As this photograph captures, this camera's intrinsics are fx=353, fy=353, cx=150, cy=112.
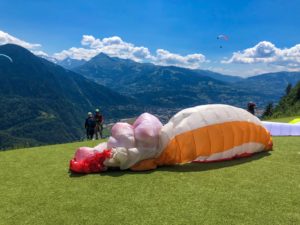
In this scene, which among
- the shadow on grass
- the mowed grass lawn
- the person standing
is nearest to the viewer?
the mowed grass lawn

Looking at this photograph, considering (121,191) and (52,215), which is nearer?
(52,215)

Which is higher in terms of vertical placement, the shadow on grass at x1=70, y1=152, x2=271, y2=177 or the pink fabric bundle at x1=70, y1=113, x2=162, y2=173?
the pink fabric bundle at x1=70, y1=113, x2=162, y2=173

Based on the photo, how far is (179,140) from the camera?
14.6 meters

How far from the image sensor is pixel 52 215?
9.68 m

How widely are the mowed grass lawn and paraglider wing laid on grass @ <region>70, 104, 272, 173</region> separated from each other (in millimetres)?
472

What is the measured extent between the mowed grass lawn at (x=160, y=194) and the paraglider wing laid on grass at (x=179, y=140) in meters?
0.47

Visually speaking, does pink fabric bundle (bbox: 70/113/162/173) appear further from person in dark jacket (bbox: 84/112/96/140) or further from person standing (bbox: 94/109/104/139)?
person standing (bbox: 94/109/104/139)

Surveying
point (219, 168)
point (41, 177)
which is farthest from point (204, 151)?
point (41, 177)

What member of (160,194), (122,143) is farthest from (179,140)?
(160,194)

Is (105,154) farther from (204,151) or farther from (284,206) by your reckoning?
(284,206)

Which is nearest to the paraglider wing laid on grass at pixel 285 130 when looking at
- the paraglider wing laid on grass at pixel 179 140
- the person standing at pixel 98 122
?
the paraglider wing laid on grass at pixel 179 140

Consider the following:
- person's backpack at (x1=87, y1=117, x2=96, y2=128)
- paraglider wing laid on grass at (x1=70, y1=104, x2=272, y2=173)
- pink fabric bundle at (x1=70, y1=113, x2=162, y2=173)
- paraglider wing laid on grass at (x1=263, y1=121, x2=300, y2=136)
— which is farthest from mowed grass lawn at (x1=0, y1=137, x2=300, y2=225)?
person's backpack at (x1=87, y1=117, x2=96, y2=128)

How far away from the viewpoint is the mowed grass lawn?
9344 mm

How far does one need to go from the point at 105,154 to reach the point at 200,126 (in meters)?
4.15
